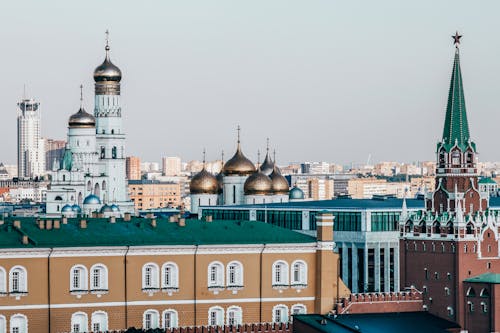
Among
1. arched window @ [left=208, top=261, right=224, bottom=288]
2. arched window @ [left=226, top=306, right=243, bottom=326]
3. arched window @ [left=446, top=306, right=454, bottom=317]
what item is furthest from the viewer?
arched window @ [left=446, top=306, right=454, bottom=317]

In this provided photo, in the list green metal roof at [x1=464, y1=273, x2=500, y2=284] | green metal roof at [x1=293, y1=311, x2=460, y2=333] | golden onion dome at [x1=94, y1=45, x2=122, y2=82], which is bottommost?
green metal roof at [x1=293, y1=311, x2=460, y2=333]

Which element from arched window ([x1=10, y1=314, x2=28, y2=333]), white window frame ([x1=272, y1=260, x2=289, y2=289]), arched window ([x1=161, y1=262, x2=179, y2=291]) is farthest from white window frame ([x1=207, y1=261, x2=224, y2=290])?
arched window ([x1=10, y1=314, x2=28, y2=333])

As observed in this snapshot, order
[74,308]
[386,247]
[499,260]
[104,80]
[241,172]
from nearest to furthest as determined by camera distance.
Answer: [74,308], [499,260], [386,247], [241,172], [104,80]

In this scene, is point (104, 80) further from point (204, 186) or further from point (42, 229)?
point (42, 229)

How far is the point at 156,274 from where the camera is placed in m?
85.0

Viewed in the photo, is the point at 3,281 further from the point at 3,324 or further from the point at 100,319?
the point at 100,319

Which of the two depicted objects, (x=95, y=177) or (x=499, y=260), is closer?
(x=499, y=260)

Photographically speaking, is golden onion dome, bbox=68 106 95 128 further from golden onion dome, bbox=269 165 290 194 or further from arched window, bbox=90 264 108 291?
arched window, bbox=90 264 108 291

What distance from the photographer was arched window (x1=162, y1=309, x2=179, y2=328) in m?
85.1

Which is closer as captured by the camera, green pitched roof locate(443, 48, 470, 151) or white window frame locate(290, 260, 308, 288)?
white window frame locate(290, 260, 308, 288)

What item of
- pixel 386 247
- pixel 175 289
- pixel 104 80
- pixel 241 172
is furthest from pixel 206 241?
pixel 104 80

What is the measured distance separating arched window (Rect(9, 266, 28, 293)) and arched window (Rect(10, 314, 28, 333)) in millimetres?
1252

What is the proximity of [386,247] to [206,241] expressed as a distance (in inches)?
1250

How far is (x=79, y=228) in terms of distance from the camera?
8638cm
